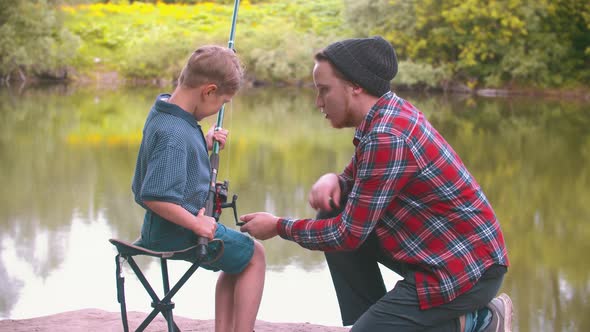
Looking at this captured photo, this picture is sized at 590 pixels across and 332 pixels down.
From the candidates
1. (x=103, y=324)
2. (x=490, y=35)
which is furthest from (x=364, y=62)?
(x=490, y=35)

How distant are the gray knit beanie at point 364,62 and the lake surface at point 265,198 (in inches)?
65.7

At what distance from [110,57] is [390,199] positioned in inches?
928

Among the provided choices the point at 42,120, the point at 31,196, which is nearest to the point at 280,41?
the point at 42,120

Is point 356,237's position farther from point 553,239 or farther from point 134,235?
point 553,239

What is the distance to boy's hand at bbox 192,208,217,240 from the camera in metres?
2.24

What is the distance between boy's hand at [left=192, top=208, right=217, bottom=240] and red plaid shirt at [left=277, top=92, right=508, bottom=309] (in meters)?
0.28

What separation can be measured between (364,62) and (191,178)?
0.60 m

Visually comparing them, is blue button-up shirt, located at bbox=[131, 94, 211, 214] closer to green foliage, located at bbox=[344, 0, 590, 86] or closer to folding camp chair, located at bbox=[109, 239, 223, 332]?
folding camp chair, located at bbox=[109, 239, 223, 332]

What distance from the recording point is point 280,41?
23.6 metres

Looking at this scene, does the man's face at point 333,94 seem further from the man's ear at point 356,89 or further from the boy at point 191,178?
the boy at point 191,178

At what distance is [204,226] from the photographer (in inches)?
88.6

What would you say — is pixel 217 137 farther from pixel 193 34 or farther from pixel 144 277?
pixel 193 34

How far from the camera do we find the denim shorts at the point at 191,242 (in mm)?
2346

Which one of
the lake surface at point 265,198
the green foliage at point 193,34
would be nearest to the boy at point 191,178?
the lake surface at point 265,198
